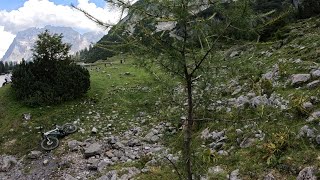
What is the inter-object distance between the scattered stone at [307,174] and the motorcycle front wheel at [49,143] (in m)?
12.3

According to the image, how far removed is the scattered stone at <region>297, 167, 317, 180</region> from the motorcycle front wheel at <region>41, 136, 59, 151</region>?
12.3 m

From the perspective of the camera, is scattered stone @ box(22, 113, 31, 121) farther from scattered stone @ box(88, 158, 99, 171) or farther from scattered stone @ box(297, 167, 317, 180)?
scattered stone @ box(297, 167, 317, 180)

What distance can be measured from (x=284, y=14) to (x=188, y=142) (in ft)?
10.7

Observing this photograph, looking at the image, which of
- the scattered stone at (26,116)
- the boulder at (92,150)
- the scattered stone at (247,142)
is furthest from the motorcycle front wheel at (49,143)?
the scattered stone at (247,142)

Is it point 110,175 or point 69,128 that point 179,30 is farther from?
point 69,128

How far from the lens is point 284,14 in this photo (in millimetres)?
6363

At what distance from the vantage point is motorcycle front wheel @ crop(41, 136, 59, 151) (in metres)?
17.8

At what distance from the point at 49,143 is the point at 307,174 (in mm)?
12779

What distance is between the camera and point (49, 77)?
965 inches

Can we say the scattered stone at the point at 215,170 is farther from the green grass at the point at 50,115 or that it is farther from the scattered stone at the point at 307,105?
the green grass at the point at 50,115

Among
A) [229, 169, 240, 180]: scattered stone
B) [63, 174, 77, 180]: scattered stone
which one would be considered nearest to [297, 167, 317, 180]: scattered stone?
[229, 169, 240, 180]: scattered stone

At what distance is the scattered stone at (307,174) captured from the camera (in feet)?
31.5

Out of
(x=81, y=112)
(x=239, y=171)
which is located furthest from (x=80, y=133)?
(x=239, y=171)

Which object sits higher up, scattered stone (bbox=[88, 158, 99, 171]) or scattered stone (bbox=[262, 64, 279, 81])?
scattered stone (bbox=[262, 64, 279, 81])
